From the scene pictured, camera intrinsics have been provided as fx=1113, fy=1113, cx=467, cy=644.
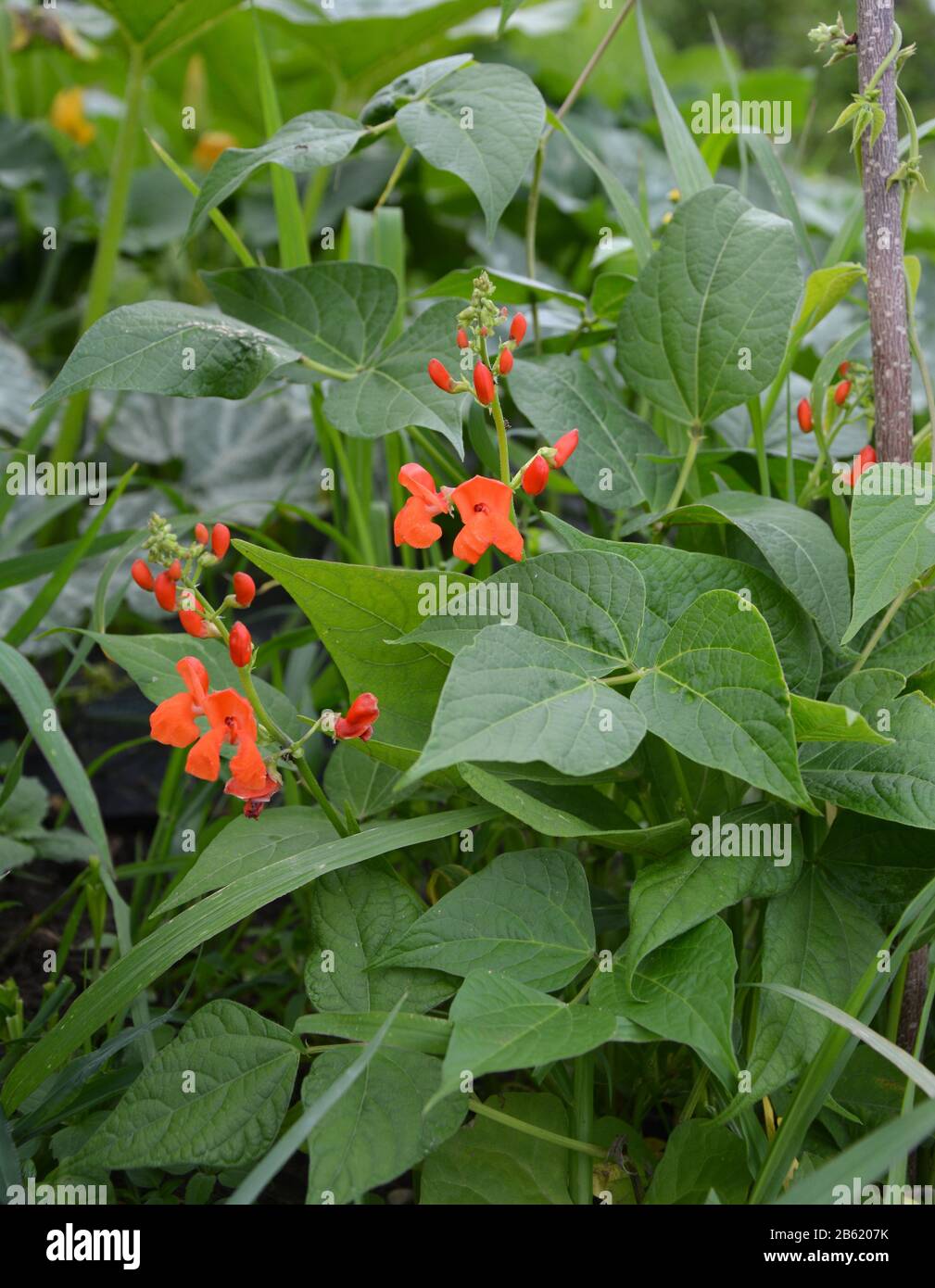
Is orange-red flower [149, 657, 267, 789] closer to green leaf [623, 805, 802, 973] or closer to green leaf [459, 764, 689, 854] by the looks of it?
green leaf [459, 764, 689, 854]

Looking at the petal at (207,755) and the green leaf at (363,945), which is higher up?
the petal at (207,755)

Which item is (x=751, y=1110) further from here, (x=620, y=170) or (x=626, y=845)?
(x=620, y=170)

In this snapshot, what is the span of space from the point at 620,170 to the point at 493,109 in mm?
1491

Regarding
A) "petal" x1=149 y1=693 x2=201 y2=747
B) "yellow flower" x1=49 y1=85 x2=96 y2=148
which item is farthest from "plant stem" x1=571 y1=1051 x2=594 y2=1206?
"yellow flower" x1=49 y1=85 x2=96 y2=148

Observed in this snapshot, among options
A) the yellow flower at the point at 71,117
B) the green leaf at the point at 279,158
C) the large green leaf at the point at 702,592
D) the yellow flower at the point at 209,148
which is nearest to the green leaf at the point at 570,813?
the large green leaf at the point at 702,592

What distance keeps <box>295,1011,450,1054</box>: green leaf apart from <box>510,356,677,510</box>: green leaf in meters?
0.49

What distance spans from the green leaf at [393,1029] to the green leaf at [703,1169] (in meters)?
0.19

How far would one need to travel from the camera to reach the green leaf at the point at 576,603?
2.59 feet

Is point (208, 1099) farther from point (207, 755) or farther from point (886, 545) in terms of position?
point (886, 545)

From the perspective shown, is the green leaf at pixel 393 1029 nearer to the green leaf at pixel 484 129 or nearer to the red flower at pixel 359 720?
the red flower at pixel 359 720

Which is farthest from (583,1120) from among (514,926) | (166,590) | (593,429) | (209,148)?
(209,148)

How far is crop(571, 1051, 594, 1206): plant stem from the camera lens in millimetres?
805

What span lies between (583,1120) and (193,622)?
0.46 m

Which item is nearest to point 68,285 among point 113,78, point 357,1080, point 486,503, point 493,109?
point 113,78
